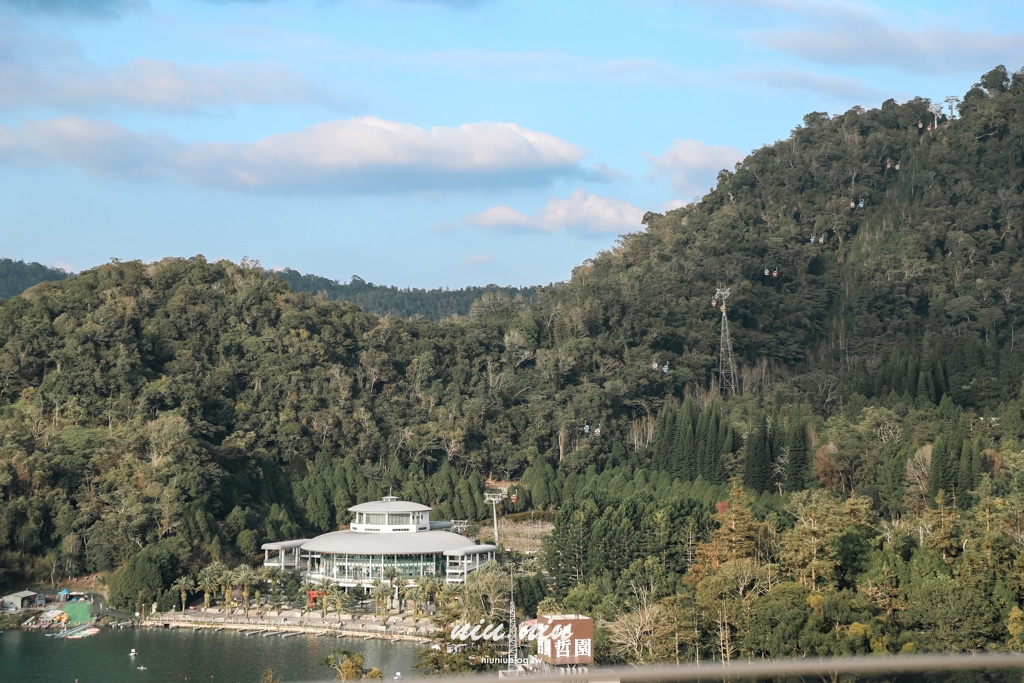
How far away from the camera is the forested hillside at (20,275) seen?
127 m

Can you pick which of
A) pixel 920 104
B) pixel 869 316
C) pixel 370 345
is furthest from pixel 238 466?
pixel 920 104

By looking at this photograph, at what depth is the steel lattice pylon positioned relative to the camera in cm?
7206

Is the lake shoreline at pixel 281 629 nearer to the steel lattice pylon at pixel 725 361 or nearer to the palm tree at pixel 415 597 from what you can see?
the palm tree at pixel 415 597

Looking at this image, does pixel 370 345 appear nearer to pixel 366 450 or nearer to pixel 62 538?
pixel 366 450

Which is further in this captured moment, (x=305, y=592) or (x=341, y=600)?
(x=305, y=592)

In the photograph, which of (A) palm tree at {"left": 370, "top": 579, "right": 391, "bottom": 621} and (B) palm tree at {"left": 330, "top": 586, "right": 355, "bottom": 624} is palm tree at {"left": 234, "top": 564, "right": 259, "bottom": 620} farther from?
(A) palm tree at {"left": 370, "top": 579, "right": 391, "bottom": 621}

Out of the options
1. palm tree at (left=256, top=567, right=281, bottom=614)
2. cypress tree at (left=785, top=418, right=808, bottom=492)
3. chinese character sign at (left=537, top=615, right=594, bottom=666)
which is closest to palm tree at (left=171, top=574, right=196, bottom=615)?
palm tree at (left=256, top=567, right=281, bottom=614)

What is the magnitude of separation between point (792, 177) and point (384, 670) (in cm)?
6536

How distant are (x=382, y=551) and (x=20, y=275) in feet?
314

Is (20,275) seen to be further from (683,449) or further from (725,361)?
(683,449)

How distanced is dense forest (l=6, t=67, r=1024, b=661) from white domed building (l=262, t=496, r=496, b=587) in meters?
2.22

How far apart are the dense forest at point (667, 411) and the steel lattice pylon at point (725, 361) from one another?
42.4 inches

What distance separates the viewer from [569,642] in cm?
3272

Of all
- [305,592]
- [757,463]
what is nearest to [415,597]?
[305,592]
